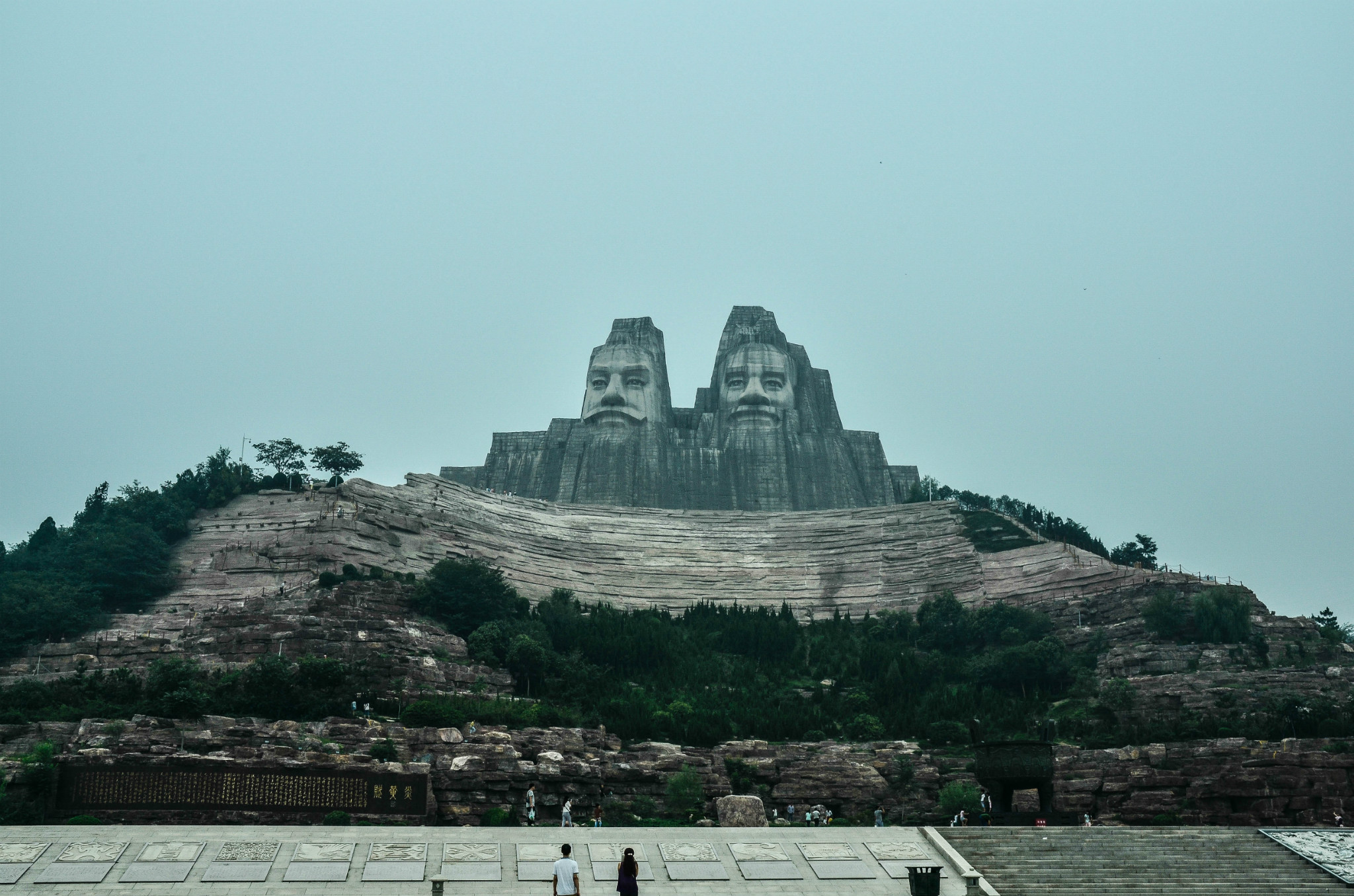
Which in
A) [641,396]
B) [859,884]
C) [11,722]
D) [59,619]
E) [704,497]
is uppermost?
[641,396]

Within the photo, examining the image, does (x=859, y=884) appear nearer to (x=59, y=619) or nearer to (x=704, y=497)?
(x=59, y=619)

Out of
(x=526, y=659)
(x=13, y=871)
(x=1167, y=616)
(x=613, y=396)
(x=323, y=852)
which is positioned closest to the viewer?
A: (x=13, y=871)

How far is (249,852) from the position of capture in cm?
2620

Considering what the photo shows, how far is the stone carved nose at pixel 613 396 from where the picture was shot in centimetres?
7900

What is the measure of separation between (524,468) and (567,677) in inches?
1310

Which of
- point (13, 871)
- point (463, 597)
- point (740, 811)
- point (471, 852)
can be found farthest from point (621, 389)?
point (13, 871)

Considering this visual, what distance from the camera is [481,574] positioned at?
53.8 m

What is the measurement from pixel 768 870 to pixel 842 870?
130 centimetres

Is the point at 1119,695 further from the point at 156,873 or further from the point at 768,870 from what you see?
the point at 156,873

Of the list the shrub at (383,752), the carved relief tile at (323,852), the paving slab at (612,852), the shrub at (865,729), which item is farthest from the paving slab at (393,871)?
the shrub at (865,729)

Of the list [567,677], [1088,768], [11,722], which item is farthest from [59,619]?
[1088,768]

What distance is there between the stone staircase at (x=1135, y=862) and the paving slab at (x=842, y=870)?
7.14ft

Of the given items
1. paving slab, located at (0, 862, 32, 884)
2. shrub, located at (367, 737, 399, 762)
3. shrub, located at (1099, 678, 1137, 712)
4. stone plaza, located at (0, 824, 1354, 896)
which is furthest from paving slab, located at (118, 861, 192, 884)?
shrub, located at (1099, 678, 1137, 712)

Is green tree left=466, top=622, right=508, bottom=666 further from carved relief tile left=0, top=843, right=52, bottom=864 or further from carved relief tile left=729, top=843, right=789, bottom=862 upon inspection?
carved relief tile left=0, top=843, right=52, bottom=864
